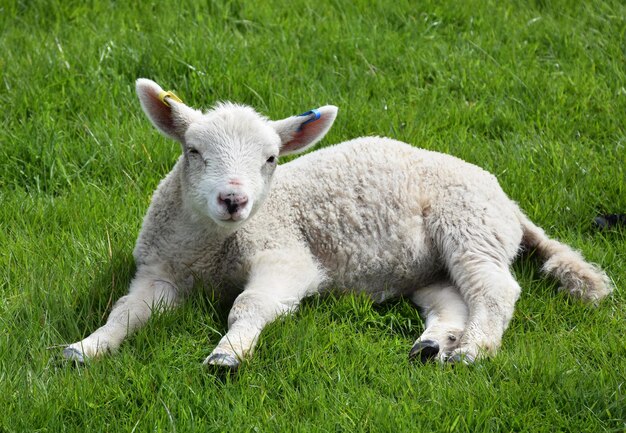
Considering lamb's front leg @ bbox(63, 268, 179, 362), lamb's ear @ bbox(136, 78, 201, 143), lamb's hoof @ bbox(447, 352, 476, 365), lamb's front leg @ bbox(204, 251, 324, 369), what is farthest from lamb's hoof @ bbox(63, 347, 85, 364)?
lamb's hoof @ bbox(447, 352, 476, 365)

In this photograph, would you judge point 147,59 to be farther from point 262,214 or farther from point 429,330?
point 429,330

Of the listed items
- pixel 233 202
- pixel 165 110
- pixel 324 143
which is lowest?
pixel 324 143

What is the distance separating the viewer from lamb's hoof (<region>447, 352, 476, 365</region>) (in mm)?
5008

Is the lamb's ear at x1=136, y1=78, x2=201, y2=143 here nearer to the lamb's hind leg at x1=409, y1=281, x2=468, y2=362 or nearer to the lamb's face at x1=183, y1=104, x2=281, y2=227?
the lamb's face at x1=183, y1=104, x2=281, y2=227

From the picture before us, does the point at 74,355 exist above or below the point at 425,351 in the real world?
above

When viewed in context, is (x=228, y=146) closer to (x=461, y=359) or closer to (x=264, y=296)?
(x=264, y=296)

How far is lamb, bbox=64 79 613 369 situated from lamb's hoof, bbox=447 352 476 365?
1 cm

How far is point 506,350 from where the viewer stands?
17.2 ft

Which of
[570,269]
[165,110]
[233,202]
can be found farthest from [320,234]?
[570,269]

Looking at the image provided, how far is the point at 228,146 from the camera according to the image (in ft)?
17.4

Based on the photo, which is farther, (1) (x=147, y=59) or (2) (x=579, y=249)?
(1) (x=147, y=59)

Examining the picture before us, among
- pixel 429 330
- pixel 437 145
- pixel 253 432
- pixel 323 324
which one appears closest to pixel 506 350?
pixel 429 330

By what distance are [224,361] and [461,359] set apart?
45.7 inches

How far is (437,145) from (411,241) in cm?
154
